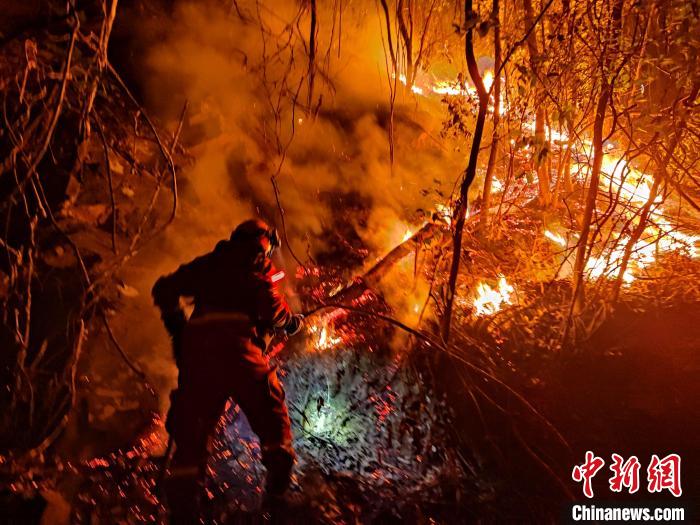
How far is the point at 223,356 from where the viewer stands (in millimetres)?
2850

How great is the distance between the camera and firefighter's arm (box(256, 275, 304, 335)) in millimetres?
3000

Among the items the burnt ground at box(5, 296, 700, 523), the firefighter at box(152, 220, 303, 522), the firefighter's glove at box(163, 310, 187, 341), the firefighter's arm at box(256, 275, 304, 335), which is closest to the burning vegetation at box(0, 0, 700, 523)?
the burnt ground at box(5, 296, 700, 523)

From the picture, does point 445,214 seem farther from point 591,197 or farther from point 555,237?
point 555,237

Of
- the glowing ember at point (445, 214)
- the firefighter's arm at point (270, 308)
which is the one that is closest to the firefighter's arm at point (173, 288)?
the firefighter's arm at point (270, 308)

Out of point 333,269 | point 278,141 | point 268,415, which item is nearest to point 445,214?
point 333,269

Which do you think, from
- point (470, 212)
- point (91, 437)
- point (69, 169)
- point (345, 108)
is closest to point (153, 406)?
point (91, 437)

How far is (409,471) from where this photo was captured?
3529 millimetres

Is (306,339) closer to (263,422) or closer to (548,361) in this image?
(263,422)

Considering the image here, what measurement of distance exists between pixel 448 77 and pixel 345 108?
275 cm

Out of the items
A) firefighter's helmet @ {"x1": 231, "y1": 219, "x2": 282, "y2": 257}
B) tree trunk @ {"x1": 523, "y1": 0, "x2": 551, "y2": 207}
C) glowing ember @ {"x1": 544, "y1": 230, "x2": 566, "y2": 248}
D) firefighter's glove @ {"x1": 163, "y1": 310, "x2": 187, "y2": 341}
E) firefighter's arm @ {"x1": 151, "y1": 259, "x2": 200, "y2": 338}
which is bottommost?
firefighter's glove @ {"x1": 163, "y1": 310, "x2": 187, "y2": 341}

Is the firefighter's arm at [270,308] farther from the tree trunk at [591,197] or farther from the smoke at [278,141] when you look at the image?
the tree trunk at [591,197]

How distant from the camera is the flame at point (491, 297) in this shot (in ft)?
A: 16.8

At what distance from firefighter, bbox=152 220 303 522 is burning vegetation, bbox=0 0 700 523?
26 centimetres

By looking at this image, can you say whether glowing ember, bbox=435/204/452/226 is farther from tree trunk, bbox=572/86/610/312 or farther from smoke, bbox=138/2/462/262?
tree trunk, bbox=572/86/610/312
